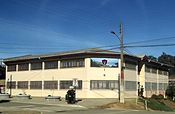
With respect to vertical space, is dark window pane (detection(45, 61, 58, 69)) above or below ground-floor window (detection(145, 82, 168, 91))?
above

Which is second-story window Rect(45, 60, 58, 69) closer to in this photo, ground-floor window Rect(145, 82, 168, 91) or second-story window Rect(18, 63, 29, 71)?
second-story window Rect(18, 63, 29, 71)

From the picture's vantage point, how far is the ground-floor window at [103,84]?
50.6 metres

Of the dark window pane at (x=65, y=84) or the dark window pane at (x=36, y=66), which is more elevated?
the dark window pane at (x=36, y=66)

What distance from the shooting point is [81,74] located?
2018 inches

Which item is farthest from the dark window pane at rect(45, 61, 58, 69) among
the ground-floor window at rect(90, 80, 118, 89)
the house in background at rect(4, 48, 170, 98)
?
the ground-floor window at rect(90, 80, 118, 89)

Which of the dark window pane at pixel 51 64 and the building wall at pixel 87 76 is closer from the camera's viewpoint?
the building wall at pixel 87 76

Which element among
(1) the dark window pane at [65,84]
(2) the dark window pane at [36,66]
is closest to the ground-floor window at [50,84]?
(1) the dark window pane at [65,84]

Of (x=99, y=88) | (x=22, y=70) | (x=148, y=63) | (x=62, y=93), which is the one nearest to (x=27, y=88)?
(x=22, y=70)

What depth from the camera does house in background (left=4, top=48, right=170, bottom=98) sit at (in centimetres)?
5062

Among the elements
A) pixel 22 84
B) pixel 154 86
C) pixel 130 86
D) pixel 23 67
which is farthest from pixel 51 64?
pixel 154 86

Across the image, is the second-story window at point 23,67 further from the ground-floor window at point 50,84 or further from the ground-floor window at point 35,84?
the ground-floor window at point 50,84

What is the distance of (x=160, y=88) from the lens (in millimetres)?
71125

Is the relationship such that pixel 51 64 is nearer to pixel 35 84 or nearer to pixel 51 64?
pixel 51 64

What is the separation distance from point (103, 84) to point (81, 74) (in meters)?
3.61
